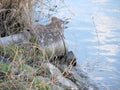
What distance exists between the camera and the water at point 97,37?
160 inches

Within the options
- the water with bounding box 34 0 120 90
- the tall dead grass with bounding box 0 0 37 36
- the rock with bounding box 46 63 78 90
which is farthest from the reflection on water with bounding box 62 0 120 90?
the tall dead grass with bounding box 0 0 37 36

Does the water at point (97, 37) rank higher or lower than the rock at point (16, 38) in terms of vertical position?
lower

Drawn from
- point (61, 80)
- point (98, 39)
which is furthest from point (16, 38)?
point (98, 39)

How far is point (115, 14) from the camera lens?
17.8 ft

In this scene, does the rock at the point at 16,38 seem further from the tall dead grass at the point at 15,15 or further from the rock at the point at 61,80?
the rock at the point at 61,80

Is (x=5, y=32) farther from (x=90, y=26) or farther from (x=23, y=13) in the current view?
(x=90, y=26)

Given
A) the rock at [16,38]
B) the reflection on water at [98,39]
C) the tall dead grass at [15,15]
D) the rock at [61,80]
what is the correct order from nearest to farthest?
the rock at [61,80] < the rock at [16,38] < the reflection on water at [98,39] < the tall dead grass at [15,15]

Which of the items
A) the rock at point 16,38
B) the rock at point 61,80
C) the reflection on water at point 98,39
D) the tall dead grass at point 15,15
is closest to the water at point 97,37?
the reflection on water at point 98,39

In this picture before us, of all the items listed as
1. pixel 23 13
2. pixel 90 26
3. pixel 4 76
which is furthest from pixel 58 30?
pixel 4 76

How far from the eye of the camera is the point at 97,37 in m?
4.71

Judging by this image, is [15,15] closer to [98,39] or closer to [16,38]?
[16,38]

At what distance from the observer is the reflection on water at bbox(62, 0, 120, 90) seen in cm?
406

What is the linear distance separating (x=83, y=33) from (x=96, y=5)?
1.07m

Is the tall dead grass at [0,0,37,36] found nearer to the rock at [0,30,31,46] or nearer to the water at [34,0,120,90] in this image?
the rock at [0,30,31,46]
